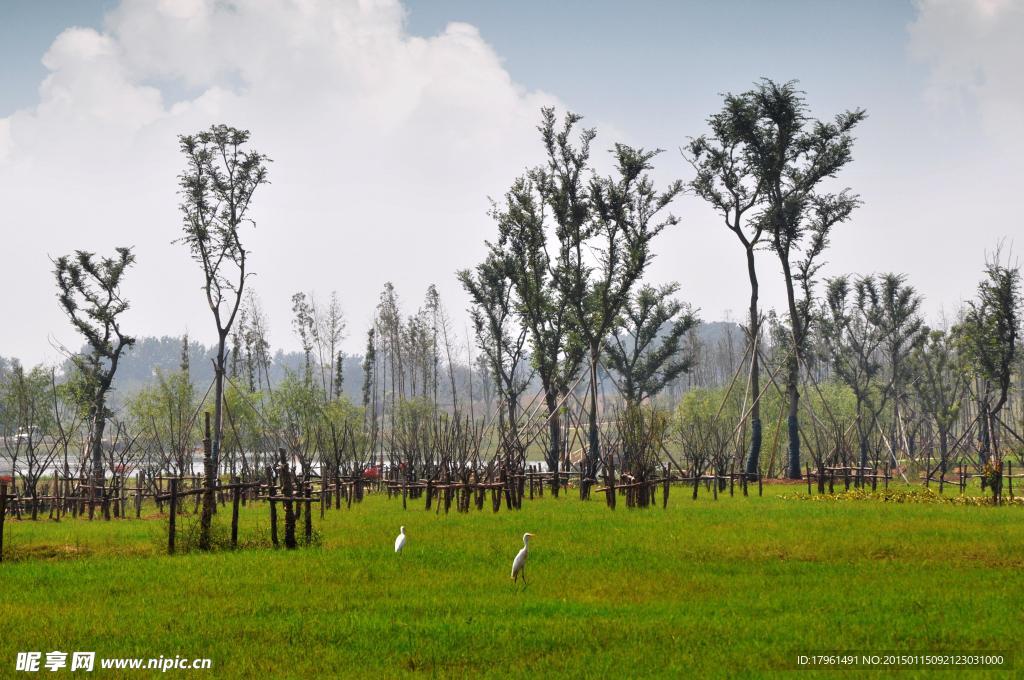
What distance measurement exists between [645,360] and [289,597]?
1735 inches

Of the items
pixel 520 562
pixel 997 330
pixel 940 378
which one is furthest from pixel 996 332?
pixel 520 562

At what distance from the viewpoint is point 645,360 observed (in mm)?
54000

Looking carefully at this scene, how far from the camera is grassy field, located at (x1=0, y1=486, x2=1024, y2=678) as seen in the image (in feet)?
28.6

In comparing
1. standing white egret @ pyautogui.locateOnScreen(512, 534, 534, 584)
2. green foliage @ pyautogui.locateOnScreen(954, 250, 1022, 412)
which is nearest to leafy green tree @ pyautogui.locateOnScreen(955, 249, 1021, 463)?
green foliage @ pyautogui.locateOnScreen(954, 250, 1022, 412)

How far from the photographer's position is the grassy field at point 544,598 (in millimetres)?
8703

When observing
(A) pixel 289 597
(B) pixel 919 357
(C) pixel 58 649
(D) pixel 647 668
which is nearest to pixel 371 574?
(A) pixel 289 597

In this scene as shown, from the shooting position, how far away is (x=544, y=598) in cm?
1126

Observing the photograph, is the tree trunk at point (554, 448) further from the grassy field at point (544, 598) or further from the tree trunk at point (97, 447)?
the tree trunk at point (97, 447)

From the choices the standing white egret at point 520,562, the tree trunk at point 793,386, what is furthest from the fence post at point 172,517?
the tree trunk at point 793,386

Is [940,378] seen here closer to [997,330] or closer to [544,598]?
[997,330]

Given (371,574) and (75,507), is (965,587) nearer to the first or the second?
(371,574)

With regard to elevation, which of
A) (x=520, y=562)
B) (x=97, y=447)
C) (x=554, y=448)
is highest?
(x=97, y=447)

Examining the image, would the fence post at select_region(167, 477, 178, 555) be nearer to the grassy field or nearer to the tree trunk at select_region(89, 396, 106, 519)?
the grassy field

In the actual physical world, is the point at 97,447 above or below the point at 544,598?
above
